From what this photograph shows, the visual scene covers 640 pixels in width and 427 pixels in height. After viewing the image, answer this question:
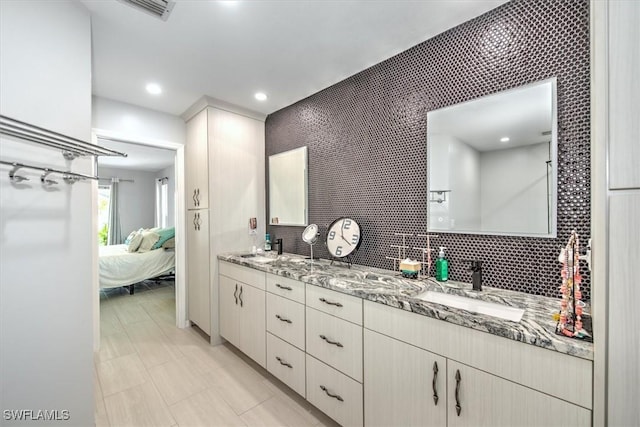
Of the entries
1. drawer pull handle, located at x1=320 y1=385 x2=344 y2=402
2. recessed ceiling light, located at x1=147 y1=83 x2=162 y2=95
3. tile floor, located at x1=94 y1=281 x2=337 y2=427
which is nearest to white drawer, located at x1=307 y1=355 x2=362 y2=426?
drawer pull handle, located at x1=320 y1=385 x2=344 y2=402

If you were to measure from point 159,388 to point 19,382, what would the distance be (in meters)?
1.03

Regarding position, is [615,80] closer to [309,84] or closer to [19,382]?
[309,84]

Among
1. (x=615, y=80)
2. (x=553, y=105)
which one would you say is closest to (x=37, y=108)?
(x=615, y=80)

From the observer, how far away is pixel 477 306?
4.70 feet

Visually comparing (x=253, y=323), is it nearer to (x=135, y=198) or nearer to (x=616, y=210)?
(x=616, y=210)

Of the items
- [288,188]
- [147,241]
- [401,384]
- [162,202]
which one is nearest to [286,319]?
[401,384]

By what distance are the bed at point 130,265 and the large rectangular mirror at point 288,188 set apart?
2834 mm

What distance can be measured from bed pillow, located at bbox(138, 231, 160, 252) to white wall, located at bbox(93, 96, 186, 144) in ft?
7.62

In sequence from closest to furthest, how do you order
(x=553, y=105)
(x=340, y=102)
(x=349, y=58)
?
(x=553, y=105) < (x=349, y=58) < (x=340, y=102)

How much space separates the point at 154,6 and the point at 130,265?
4044 millimetres

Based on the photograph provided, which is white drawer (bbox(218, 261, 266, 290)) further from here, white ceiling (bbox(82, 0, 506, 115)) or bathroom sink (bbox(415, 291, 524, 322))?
white ceiling (bbox(82, 0, 506, 115))

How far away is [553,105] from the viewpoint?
132 cm

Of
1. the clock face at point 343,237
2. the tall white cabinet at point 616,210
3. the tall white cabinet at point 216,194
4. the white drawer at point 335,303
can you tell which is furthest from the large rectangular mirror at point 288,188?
the tall white cabinet at point 616,210

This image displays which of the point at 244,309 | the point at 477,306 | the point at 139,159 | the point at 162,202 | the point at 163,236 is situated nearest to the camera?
the point at 477,306
